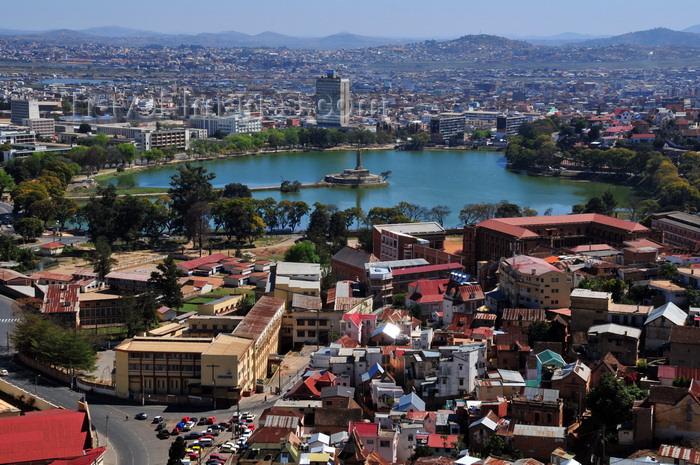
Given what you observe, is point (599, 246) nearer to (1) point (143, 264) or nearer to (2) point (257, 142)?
(1) point (143, 264)

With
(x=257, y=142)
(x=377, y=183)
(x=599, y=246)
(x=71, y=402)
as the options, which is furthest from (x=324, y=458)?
(x=257, y=142)

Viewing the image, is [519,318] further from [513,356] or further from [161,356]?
[161,356]

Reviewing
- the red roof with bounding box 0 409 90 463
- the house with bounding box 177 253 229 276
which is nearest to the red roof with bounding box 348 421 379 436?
the red roof with bounding box 0 409 90 463

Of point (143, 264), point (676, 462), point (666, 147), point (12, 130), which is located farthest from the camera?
point (12, 130)

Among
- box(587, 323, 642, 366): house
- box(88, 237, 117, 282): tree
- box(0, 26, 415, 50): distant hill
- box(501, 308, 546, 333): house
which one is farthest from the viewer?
box(0, 26, 415, 50): distant hill

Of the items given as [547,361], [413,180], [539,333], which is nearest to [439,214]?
[413,180]

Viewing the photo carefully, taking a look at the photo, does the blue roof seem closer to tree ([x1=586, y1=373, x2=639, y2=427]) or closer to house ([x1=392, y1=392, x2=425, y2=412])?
house ([x1=392, y1=392, x2=425, y2=412])
